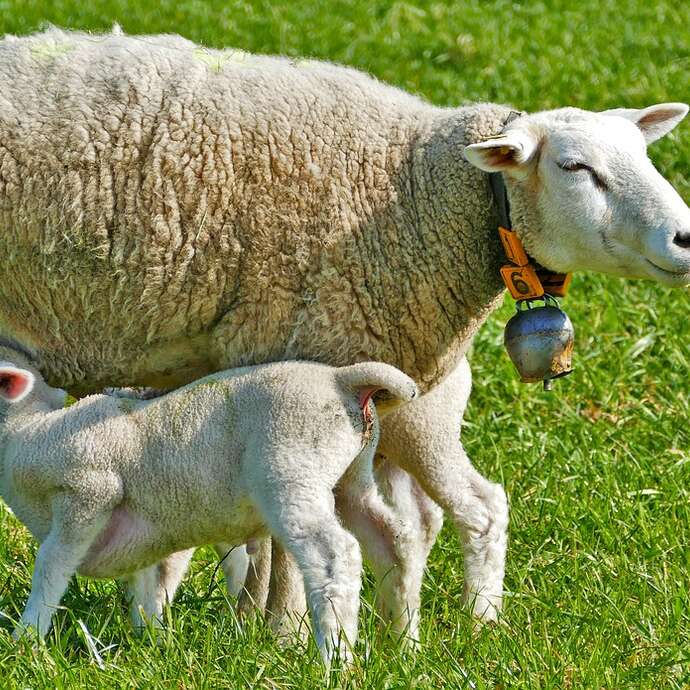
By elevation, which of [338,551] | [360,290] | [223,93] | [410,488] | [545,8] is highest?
[223,93]

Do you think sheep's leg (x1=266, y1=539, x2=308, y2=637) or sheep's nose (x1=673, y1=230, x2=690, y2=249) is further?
sheep's leg (x1=266, y1=539, x2=308, y2=637)

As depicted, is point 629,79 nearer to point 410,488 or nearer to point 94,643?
point 410,488

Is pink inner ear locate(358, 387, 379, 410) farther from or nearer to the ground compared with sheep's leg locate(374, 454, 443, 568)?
farther from the ground

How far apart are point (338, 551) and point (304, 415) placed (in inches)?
15.1

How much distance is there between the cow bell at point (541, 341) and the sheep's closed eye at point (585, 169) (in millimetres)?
386

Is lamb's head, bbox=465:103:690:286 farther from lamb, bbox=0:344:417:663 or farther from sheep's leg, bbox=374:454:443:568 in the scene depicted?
sheep's leg, bbox=374:454:443:568

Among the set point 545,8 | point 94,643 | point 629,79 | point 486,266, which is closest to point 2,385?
point 94,643

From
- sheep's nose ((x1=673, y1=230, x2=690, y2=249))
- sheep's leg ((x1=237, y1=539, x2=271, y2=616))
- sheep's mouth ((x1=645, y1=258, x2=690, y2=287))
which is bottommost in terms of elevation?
sheep's leg ((x1=237, y1=539, x2=271, y2=616))

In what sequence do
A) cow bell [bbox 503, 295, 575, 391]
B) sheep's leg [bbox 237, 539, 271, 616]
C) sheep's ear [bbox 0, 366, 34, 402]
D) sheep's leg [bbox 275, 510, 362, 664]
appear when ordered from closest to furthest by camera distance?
sheep's leg [bbox 275, 510, 362, 664], sheep's ear [bbox 0, 366, 34, 402], cow bell [bbox 503, 295, 575, 391], sheep's leg [bbox 237, 539, 271, 616]

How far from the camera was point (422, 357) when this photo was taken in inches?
174

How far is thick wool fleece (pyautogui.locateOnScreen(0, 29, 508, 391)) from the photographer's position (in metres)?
4.29

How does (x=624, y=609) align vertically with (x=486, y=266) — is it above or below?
below

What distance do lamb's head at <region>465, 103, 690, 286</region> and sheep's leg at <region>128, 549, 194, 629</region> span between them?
156cm

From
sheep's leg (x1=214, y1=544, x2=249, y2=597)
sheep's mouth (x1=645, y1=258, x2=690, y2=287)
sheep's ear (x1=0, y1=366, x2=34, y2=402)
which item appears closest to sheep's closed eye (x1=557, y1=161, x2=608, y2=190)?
sheep's mouth (x1=645, y1=258, x2=690, y2=287)
